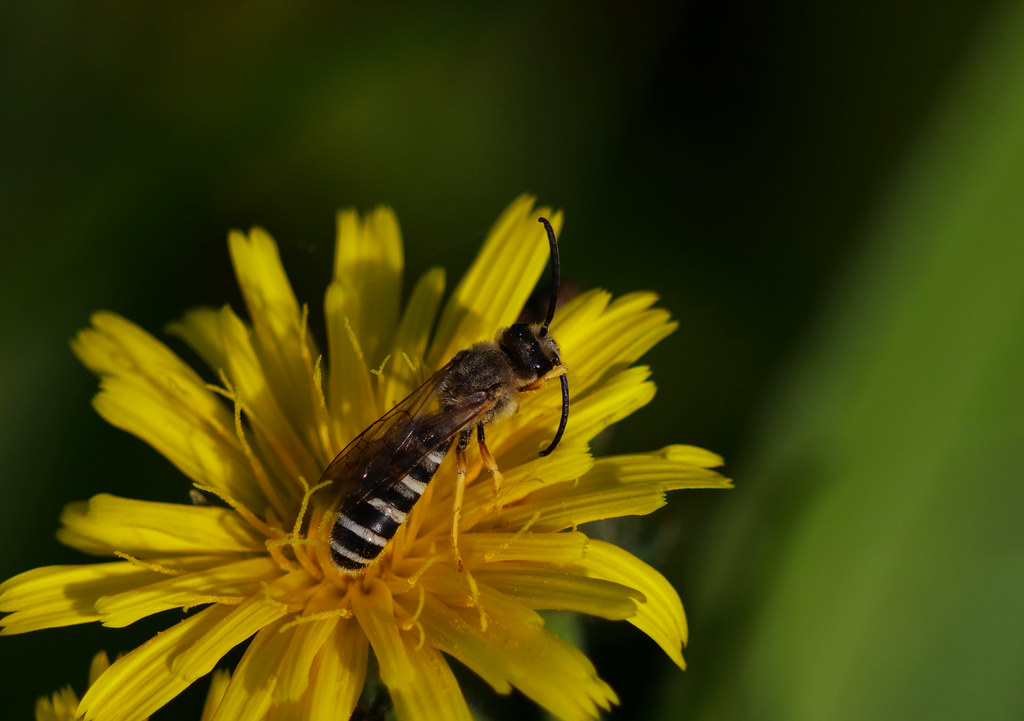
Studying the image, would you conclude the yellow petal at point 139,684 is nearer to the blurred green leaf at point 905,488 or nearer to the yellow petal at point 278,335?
the yellow petal at point 278,335

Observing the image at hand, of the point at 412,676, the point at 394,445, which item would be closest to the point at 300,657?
the point at 412,676

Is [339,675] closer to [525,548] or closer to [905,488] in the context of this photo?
[525,548]

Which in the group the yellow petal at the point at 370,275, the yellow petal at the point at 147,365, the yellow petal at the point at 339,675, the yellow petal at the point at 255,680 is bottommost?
the yellow petal at the point at 255,680

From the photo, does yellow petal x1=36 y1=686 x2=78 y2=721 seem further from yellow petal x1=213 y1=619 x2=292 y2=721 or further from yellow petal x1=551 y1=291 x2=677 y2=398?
yellow petal x1=551 y1=291 x2=677 y2=398

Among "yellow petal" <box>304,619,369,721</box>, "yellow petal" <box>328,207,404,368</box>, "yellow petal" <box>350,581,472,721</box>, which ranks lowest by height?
"yellow petal" <box>304,619,369,721</box>

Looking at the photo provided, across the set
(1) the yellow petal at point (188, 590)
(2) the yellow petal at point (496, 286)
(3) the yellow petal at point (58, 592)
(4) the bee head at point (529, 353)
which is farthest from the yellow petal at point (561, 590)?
(3) the yellow petal at point (58, 592)

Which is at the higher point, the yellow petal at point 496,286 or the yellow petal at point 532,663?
the yellow petal at point 496,286

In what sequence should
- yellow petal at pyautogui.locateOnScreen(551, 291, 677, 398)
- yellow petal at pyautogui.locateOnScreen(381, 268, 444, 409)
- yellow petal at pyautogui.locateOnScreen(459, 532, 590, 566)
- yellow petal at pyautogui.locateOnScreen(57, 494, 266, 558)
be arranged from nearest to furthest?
1. yellow petal at pyautogui.locateOnScreen(459, 532, 590, 566)
2. yellow petal at pyautogui.locateOnScreen(57, 494, 266, 558)
3. yellow petal at pyautogui.locateOnScreen(551, 291, 677, 398)
4. yellow petal at pyautogui.locateOnScreen(381, 268, 444, 409)

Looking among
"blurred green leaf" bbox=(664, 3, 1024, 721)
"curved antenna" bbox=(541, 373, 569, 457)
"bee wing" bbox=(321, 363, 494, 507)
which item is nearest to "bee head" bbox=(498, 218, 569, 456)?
"curved antenna" bbox=(541, 373, 569, 457)
